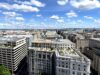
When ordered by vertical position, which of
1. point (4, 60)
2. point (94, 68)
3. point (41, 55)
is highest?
point (41, 55)

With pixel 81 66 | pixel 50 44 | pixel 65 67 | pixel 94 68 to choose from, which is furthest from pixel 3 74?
pixel 94 68

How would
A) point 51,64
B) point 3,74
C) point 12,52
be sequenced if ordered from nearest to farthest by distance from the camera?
point 3,74 → point 51,64 → point 12,52

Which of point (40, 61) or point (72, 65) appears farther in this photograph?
point (40, 61)

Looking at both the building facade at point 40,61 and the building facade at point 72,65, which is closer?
the building facade at point 72,65

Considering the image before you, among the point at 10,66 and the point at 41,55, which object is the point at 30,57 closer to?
the point at 41,55

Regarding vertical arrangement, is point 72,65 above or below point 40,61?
above

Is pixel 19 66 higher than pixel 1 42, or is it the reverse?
pixel 1 42

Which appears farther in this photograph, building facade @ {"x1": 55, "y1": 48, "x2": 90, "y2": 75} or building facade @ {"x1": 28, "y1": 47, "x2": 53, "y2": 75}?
building facade @ {"x1": 28, "y1": 47, "x2": 53, "y2": 75}

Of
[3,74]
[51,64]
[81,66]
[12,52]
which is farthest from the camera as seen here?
[12,52]

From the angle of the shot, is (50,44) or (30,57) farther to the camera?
(50,44)

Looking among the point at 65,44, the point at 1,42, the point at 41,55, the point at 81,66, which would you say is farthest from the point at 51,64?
the point at 1,42
